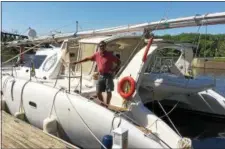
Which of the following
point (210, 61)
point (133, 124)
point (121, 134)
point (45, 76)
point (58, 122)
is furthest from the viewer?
point (210, 61)

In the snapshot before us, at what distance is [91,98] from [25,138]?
1828mm

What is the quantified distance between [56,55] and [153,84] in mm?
3453

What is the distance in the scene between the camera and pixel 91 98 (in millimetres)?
7406

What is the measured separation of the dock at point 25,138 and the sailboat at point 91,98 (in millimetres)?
582

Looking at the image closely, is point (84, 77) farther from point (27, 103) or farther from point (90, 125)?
point (90, 125)

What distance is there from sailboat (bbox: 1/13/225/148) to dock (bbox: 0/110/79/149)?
1.91 feet

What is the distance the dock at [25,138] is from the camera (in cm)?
588

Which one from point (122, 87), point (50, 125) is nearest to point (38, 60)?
point (50, 125)

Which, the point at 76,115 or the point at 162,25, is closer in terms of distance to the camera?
the point at 76,115

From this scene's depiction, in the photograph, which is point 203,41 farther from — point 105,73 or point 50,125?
point 50,125

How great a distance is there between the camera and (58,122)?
717 centimetres

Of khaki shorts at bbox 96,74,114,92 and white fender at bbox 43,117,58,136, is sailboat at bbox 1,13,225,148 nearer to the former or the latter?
white fender at bbox 43,117,58,136

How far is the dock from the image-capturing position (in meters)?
5.88

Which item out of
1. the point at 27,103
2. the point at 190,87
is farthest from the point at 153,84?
the point at 27,103
